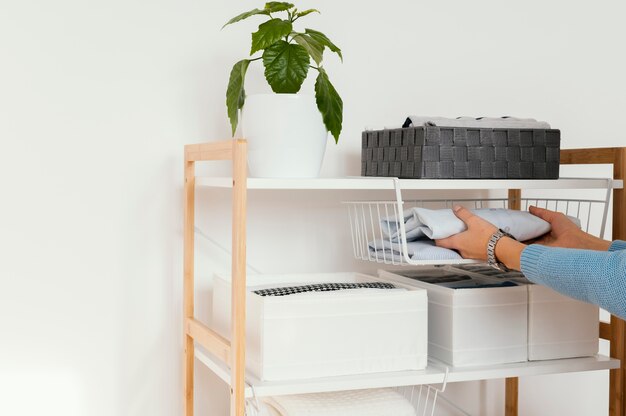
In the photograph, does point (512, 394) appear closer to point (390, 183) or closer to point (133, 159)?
point (390, 183)

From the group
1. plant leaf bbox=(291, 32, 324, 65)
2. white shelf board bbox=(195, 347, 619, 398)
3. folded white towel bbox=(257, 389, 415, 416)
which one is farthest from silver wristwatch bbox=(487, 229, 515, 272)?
plant leaf bbox=(291, 32, 324, 65)

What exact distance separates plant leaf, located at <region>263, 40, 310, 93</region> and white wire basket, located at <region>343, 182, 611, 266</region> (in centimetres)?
28

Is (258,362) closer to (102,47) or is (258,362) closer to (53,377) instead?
(53,377)

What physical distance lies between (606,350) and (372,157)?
3.16 feet

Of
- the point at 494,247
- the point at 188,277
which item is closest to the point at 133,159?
the point at 188,277

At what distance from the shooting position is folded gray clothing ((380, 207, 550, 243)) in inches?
60.2

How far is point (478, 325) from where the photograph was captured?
62.0 inches

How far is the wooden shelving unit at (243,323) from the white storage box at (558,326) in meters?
0.02

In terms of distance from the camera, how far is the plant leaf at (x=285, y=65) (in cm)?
150

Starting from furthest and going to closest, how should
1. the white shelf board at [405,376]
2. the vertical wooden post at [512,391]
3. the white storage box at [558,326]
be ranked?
the vertical wooden post at [512,391] < the white storage box at [558,326] < the white shelf board at [405,376]

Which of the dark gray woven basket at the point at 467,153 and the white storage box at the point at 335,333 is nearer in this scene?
→ the white storage box at the point at 335,333


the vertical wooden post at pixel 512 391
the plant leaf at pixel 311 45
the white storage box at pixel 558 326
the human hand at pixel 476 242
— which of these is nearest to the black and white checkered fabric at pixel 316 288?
the human hand at pixel 476 242

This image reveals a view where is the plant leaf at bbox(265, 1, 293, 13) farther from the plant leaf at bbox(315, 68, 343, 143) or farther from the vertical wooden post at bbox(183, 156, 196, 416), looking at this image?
the vertical wooden post at bbox(183, 156, 196, 416)

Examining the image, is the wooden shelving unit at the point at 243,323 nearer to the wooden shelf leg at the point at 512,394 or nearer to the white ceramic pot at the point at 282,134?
the white ceramic pot at the point at 282,134
